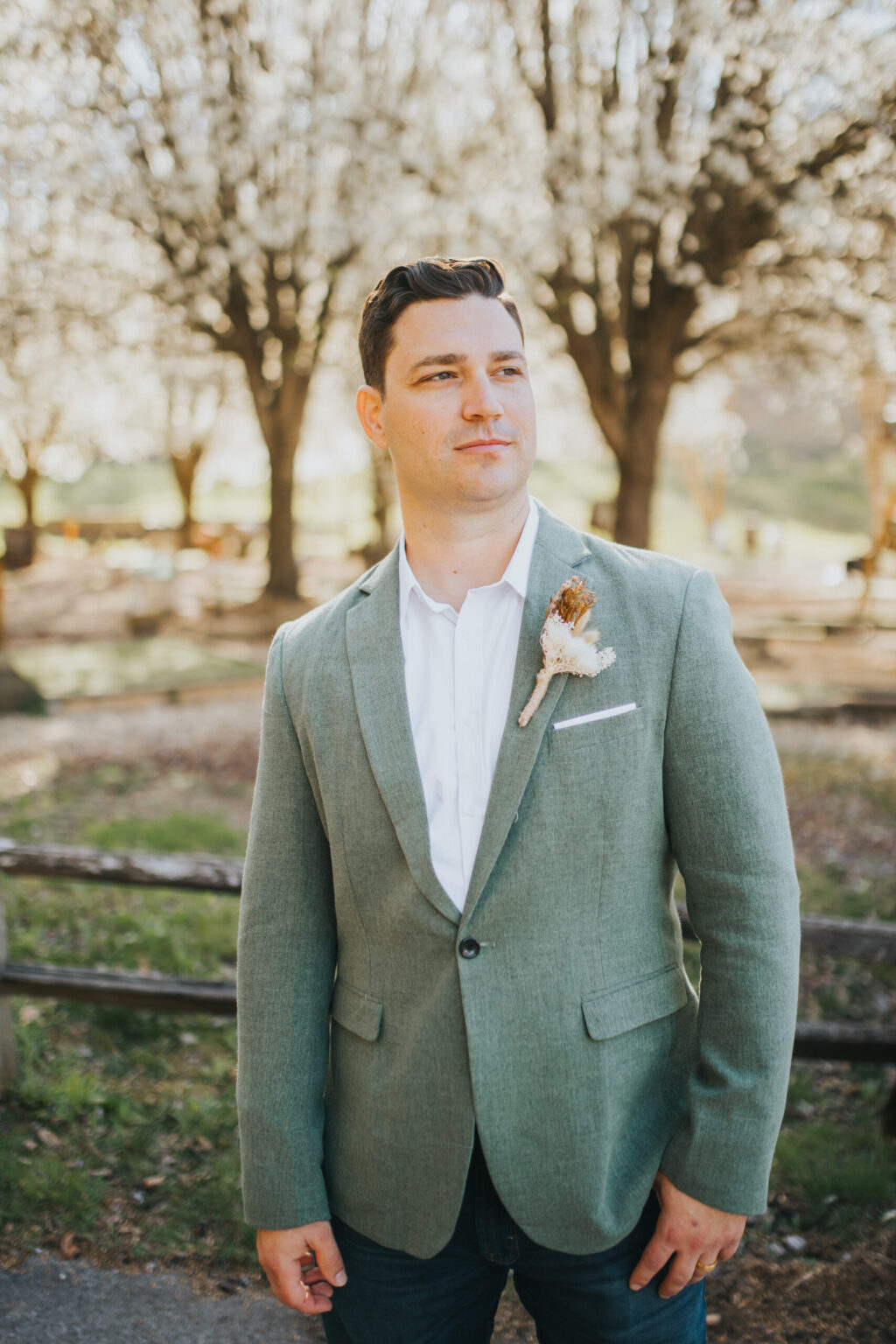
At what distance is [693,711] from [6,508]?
50.6 m

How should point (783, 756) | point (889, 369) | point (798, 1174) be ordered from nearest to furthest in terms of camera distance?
1. point (798, 1174)
2. point (783, 756)
3. point (889, 369)

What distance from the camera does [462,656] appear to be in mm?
1952

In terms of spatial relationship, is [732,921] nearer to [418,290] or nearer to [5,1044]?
[418,290]

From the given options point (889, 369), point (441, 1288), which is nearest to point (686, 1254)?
point (441, 1288)

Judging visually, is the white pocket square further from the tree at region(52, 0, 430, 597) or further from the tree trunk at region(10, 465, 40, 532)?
the tree trunk at region(10, 465, 40, 532)

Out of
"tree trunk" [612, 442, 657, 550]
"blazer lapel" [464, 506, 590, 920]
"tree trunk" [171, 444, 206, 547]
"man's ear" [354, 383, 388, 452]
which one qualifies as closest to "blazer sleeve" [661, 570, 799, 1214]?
"blazer lapel" [464, 506, 590, 920]

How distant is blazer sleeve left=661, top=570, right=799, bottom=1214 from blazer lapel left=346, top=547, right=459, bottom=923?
1.57ft

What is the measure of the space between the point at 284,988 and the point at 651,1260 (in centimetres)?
85

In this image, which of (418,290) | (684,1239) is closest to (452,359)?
(418,290)

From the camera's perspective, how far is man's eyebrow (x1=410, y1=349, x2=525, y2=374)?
6.50 feet

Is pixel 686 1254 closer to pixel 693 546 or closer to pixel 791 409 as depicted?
pixel 693 546

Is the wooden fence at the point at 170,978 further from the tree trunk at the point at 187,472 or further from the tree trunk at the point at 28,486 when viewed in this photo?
the tree trunk at the point at 28,486

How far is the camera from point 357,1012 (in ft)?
6.46

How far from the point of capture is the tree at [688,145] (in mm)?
9438
